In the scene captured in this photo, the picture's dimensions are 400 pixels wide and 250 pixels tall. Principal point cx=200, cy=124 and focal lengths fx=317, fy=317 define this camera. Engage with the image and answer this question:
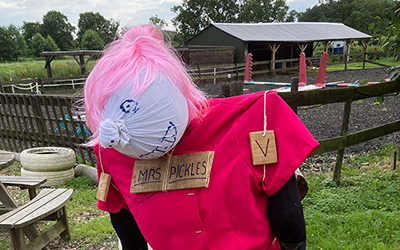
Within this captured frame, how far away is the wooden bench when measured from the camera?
2.80 meters

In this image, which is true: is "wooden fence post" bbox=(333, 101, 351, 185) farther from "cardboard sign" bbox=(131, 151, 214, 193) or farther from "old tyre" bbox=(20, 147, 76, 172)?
"old tyre" bbox=(20, 147, 76, 172)

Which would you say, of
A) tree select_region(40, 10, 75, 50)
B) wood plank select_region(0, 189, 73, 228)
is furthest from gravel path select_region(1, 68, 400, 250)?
tree select_region(40, 10, 75, 50)

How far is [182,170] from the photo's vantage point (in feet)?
3.44

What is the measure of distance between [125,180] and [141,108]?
36 centimetres

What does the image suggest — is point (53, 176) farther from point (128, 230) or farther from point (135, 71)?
point (135, 71)

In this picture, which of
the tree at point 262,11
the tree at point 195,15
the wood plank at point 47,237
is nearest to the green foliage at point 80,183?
the wood plank at point 47,237

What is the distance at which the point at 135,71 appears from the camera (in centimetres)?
93

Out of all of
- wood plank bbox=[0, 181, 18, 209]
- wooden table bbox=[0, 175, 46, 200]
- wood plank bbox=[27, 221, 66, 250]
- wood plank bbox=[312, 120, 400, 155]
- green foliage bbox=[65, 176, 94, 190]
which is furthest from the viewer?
green foliage bbox=[65, 176, 94, 190]

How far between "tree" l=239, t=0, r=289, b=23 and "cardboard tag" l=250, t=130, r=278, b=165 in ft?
178

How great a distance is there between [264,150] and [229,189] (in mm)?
165

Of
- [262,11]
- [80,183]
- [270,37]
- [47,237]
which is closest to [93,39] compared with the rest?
[80,183]

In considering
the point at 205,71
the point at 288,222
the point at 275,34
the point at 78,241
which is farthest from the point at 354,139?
the point at 275,34

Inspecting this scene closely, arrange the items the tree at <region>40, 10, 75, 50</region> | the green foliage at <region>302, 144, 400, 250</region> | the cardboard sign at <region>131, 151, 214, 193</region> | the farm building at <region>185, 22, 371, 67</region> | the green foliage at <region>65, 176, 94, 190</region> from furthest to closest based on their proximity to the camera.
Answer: the tree at <region>40, 10, 75, 50</region> → the farm building at <region>185, 22, 371, 67</region> → the green foliage at <region>65, 176, 94, 190</region> → the green foliage at <region>302, 144, 400, 250</region> → the cardboard sign at <region>131, 151, 214, 193</region>

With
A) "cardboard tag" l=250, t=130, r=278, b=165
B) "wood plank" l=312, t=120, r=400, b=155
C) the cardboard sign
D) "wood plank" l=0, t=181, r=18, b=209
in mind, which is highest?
"cardboard tag" l=250, t=130, r=278, b=165
